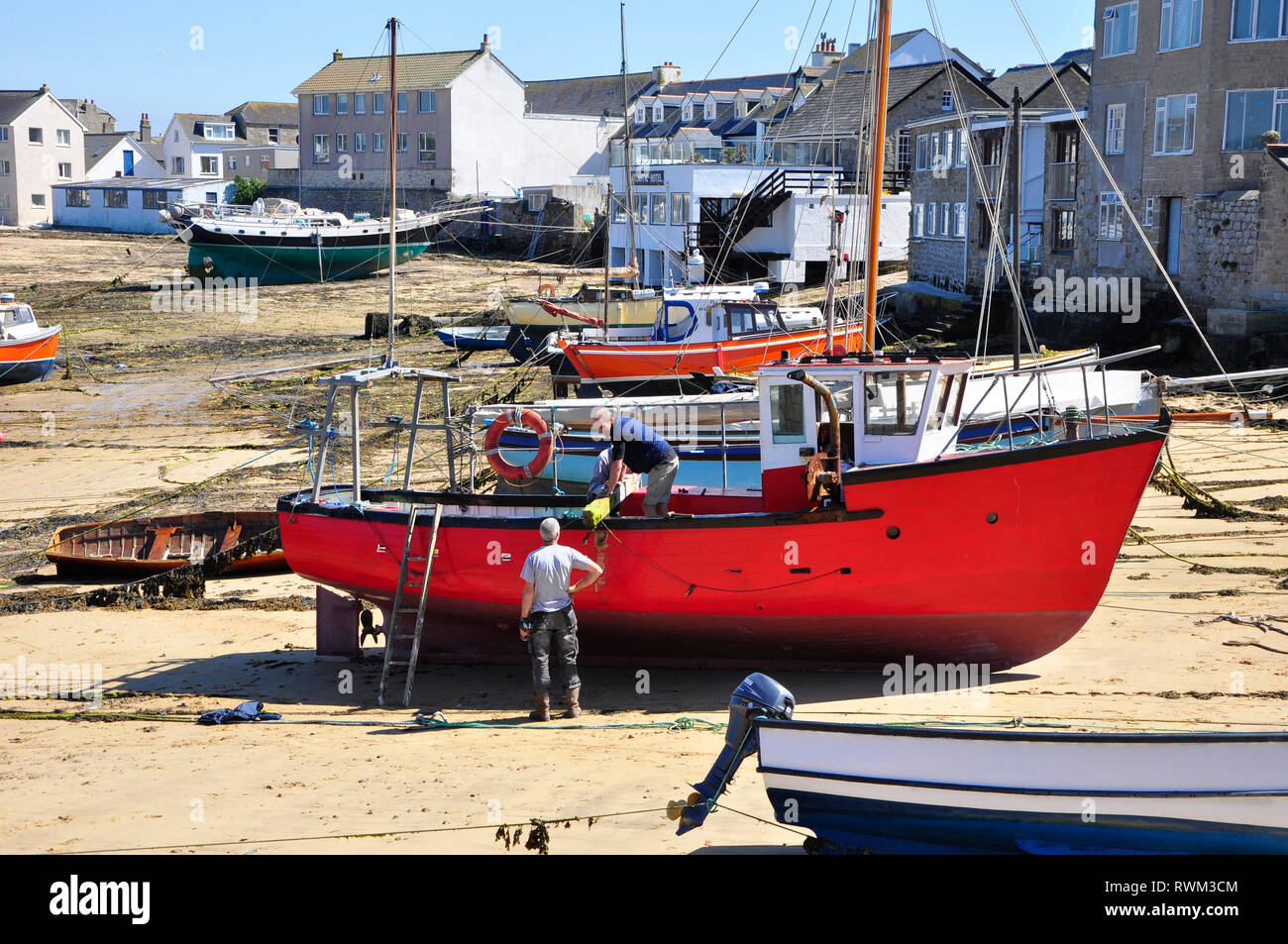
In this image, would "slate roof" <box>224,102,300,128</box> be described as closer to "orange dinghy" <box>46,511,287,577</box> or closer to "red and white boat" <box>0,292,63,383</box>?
"red and white boat" <box>0,292,63,383</box>

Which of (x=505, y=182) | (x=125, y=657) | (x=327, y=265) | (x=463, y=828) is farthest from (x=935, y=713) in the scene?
(x=505, y=182)

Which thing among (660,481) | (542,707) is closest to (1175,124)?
(660,481)

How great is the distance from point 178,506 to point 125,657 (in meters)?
6.69

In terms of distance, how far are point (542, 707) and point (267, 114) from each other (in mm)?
95197

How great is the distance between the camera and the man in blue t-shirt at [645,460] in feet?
36.7

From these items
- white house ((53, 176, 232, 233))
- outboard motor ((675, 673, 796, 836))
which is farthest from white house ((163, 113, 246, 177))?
outboard motor ((675, 673, 796, 836))

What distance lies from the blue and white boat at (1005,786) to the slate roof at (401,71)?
66586mm

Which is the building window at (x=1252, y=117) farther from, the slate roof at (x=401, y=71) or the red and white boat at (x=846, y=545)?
the slate roof at (x=401, y=71)

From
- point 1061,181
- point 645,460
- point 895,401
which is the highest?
point 1061,181

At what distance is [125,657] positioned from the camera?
12.3 meters

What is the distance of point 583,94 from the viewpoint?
83.9 metres

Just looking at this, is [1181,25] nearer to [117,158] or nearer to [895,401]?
[895,401]

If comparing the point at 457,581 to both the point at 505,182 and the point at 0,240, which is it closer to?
the point at 505,182

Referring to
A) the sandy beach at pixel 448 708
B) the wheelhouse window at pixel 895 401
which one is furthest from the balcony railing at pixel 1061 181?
the wheelhouse window at pixel 895 401
